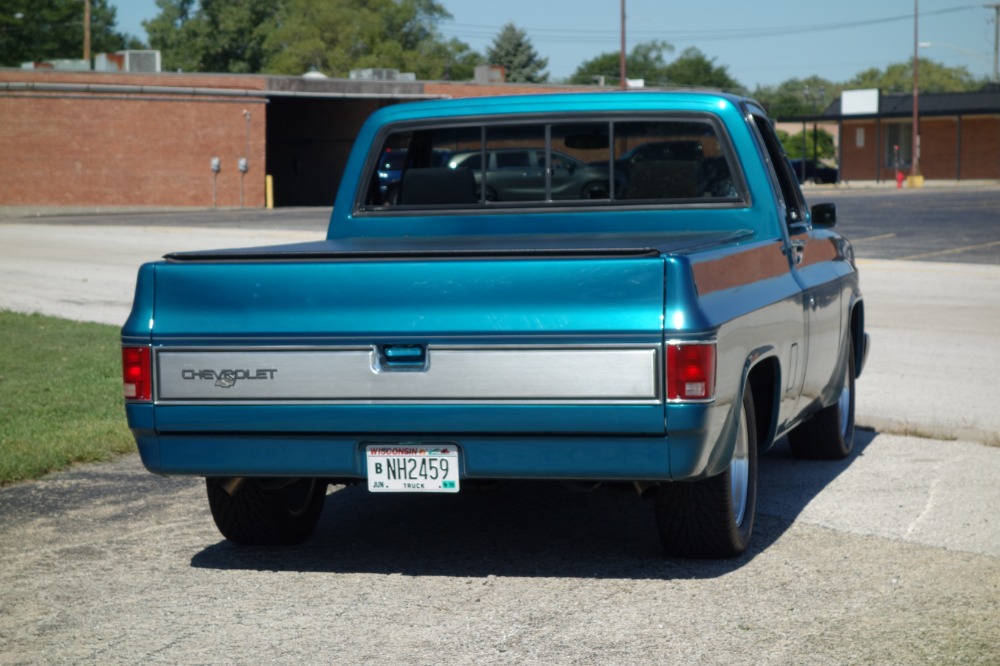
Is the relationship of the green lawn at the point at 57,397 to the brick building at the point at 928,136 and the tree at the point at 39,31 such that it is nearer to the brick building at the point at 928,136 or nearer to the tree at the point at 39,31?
the brick building at the point at 928,136

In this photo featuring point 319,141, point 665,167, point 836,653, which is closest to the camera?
point 836,653

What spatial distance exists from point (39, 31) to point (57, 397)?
10589 centimetres

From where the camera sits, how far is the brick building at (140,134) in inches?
2188

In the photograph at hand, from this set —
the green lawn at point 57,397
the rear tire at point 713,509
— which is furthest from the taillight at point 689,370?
the green lawn at point 57,397

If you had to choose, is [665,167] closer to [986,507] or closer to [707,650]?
[986,507]

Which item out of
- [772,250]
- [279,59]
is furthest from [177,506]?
[279,59]

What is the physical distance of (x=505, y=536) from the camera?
258 inches

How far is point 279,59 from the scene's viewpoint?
4801 inches

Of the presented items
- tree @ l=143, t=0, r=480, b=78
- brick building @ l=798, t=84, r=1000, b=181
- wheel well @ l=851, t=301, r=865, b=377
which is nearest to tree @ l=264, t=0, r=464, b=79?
tree @ l=143, t=0, r=480, b=78

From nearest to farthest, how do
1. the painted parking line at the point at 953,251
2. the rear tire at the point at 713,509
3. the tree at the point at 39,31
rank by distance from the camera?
the rear tire at the point at 713,509 → the painted parking line at the point at 953,251 → the tree at the point at 39,31

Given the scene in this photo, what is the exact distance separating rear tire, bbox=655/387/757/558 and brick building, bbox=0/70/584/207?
53288 millimetres

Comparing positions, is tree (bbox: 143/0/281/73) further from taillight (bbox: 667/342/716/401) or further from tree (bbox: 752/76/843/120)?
taillight (bbox: 667/342/716/401)

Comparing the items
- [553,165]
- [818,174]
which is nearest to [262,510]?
[553,165]

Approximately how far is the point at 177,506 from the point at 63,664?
259 centimetres
